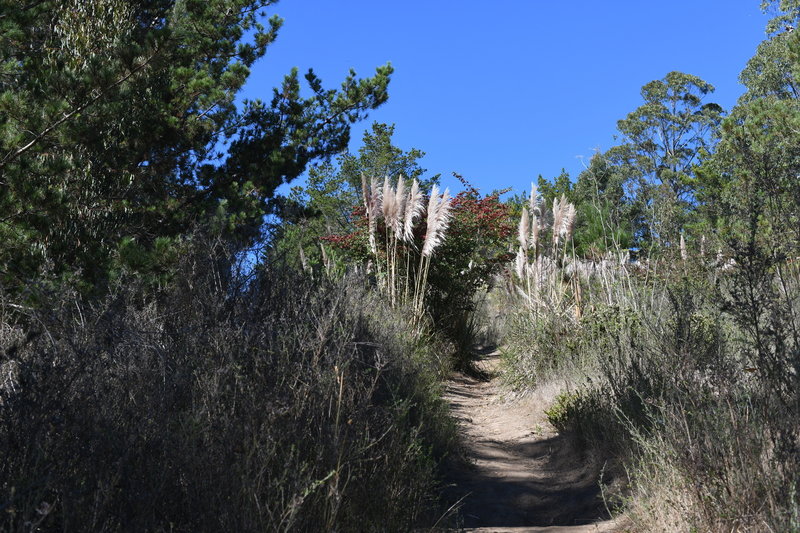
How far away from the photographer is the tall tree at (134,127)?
728 centimetres

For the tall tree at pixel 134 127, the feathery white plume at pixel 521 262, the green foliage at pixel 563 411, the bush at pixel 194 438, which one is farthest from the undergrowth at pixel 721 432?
the feathery white plume at pixel 521 262

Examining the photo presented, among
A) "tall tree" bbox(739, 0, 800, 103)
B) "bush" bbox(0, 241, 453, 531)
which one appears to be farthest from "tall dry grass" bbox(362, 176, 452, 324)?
"tall tree" bbox(739, 0, 800, 103)

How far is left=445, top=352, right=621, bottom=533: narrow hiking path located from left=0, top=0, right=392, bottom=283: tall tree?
3.50m

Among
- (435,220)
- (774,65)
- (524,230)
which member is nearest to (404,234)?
(435,220)

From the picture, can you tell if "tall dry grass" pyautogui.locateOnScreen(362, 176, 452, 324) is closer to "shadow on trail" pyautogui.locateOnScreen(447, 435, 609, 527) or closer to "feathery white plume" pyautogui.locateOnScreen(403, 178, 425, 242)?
"feathery white plume" pyautogui.locateOnScreen(403, 178, 425, 242)

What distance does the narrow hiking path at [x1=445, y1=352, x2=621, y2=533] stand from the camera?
460 centimetres

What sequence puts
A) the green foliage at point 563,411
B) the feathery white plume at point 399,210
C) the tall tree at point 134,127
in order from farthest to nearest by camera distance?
the feathery white plume at point 399,210, the tall tree at point 134,127, the green foliage at point 563,411

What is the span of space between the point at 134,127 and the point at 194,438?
23.8 feet

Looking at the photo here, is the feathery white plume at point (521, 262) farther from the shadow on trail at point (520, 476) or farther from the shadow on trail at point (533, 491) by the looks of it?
the shadow on trail at point (533, 491)

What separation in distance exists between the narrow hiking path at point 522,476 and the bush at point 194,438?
3.95 ft

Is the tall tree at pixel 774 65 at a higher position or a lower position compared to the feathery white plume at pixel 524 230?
higher

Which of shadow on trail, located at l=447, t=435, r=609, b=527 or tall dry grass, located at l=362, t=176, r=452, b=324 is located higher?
tall dry grass, located at l=362, t=176, r=452, b=324

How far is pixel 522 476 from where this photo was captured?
5.78m

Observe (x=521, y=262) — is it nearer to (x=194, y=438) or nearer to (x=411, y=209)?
(x=411, y=209)
